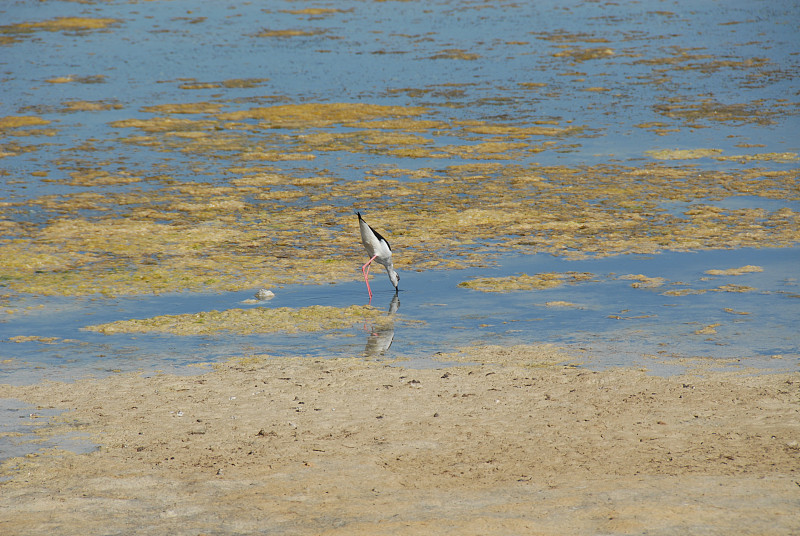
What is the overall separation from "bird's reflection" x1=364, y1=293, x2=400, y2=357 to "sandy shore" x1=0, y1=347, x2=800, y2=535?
391 millimetres

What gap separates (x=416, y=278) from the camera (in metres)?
10.1

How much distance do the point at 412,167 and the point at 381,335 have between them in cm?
675

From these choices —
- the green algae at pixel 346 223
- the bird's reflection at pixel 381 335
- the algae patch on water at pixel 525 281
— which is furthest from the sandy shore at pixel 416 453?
the green algae at pixel 346 223

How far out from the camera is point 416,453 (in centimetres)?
595

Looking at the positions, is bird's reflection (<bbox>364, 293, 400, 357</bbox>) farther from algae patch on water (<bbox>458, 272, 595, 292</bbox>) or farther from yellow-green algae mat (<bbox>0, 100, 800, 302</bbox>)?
yellow-green algae mat (<bbox>0, 100, 800, 302</bbox>)

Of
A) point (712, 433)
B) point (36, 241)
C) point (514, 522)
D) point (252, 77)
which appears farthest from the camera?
point (252, 77)

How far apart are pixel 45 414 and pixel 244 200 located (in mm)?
6821

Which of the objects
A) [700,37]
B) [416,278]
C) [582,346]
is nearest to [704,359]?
[582,346]

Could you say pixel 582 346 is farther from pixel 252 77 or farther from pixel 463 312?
pixel 252 77

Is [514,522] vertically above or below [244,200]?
above

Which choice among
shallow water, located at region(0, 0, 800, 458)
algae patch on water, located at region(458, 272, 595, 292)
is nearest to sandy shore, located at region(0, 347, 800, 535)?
shallow water, located at region(0, 0, 800, 458)

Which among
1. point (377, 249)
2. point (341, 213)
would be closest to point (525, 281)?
point (377, 249)

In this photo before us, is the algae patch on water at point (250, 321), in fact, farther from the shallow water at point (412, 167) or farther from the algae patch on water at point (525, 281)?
the algae patch on water at point (525, 281)

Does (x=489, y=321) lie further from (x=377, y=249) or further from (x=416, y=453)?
(x=416, y=453)
